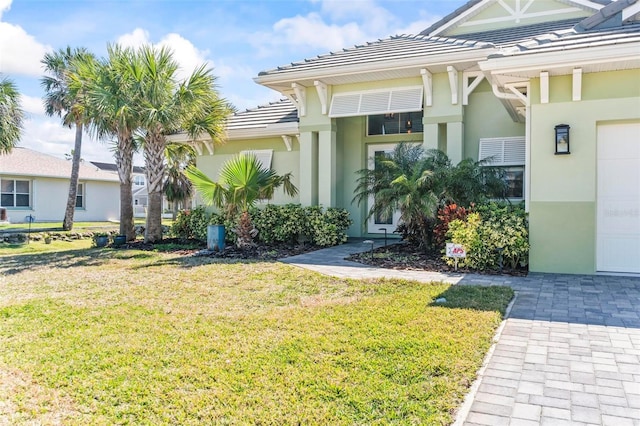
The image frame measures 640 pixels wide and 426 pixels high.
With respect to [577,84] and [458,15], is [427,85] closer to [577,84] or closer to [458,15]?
[577,84]

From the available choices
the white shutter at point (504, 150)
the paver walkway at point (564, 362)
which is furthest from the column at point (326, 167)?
the paver walkway at point (564, 362)

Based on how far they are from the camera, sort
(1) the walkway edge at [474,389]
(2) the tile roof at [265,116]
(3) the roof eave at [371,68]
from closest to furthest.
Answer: (1) the walkway edge at [474,389]
(3) the roof eave at [371,68]
(2) the tile roof at [265,116]

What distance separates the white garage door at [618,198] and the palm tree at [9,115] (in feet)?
63.3

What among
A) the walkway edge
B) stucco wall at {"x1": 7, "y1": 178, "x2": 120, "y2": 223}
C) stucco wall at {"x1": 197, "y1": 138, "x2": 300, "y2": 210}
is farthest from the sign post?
stucco wall at {"x1": 7, "y1": 178, "x2": 120, "y2": 223}

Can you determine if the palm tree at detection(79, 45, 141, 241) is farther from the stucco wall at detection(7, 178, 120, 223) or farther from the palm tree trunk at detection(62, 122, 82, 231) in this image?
the stucco wall at detection(7, 178, 120, 223)

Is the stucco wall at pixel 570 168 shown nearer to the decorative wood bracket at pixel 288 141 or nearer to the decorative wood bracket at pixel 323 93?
the decorative wood bracket at pixel 323 93

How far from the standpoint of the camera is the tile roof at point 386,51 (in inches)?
440

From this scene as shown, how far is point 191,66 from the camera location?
13.1 meters

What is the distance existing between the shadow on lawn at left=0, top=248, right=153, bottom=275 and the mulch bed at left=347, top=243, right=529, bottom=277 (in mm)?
6093

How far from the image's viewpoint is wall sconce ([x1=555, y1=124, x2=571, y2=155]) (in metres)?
8.00

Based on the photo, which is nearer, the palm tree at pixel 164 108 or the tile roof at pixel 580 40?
the tile roof at pixel 580 40

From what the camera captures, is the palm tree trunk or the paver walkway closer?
the paver walkway

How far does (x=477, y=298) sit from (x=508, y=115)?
7.42 meters

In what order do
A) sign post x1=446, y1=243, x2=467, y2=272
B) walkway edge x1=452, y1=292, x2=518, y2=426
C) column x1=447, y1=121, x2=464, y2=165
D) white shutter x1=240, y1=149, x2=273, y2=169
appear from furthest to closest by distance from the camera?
white shutter x1=240, y1=149, x2=273, y2=169, column x1=447, y1=121, x2=464, y2=165, sign post x1=446, y1=243, x2=467, y2=272, walkway edge x1=452, y1=292, x2=518, y2=426
